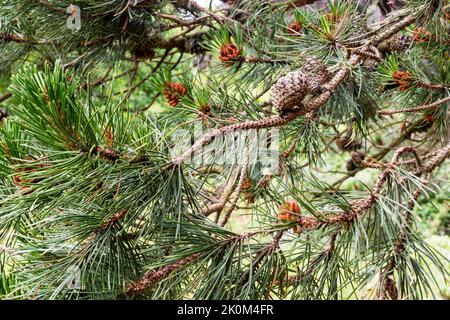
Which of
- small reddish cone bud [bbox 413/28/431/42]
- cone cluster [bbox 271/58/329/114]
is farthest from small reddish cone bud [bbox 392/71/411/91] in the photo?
cone cluster [bbox 271/58/329/114]

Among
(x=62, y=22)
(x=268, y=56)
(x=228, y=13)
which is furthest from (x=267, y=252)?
(x=228, y=13)

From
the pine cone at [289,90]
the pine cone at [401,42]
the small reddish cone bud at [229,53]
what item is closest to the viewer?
the pine cone at [289,90]

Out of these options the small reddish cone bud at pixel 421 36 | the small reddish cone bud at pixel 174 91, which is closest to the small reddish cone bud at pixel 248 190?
the small reddish cone bud at pixel 174 91

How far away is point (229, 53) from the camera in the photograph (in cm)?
87

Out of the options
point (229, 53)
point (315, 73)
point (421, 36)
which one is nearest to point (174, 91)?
point (229, 53)

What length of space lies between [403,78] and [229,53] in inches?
12.7

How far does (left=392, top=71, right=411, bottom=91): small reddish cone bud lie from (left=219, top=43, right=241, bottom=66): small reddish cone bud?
293mm

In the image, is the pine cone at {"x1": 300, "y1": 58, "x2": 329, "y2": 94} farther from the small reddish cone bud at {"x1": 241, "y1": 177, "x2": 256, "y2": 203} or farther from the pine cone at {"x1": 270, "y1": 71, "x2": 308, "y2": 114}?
the small reddish cone bud at {"x1": 241, "y1": 177, "x2": 256, "y2": 203}

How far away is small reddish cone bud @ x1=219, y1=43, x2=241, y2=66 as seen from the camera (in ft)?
2.85

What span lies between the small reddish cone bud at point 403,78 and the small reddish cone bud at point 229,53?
11.5 inches

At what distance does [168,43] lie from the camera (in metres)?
1.30

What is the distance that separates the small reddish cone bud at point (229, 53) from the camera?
868 millimetres

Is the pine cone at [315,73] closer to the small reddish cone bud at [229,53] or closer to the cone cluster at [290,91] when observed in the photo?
the cone cluster at [290,91]
